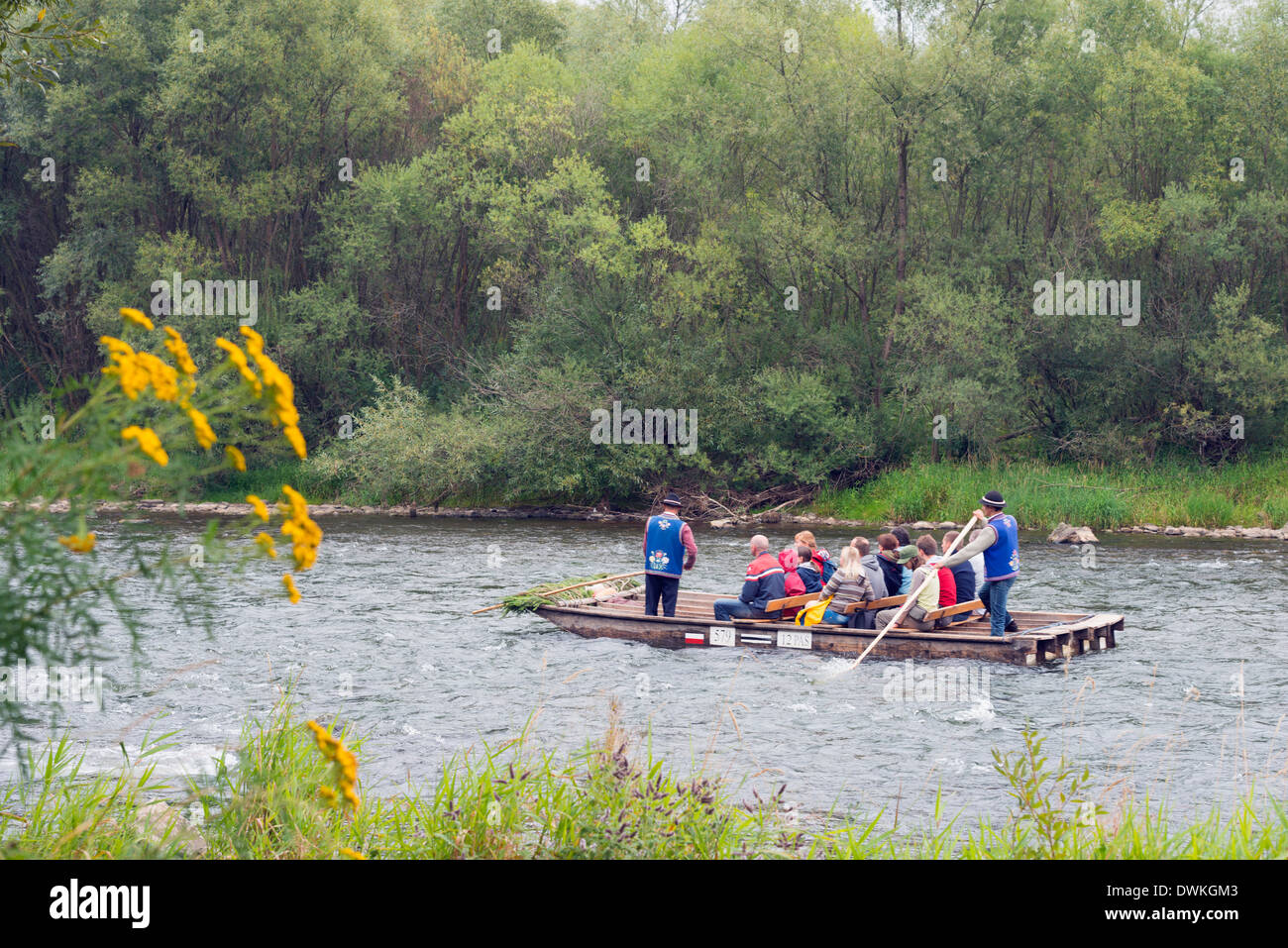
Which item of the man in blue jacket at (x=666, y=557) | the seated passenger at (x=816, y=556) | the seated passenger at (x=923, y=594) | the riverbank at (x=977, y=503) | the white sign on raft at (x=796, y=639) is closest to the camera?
the seated passenger at (x=923, y=594)

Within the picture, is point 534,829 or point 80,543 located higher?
point 80,543

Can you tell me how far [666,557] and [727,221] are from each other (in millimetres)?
23103

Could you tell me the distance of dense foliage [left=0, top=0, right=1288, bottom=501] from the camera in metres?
32.6

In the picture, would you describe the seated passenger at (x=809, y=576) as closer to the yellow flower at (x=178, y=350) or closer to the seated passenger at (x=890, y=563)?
the seated passenger at (x=890, y=563)

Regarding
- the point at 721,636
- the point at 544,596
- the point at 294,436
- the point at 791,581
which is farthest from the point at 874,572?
the point at 294,436

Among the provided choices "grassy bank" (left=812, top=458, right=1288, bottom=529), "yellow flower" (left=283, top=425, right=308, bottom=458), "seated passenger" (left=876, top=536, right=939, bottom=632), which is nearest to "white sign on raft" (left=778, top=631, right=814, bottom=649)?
"seated passenger" (left=876, top=536, right=939, bottom=632)

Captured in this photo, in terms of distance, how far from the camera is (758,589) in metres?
15.5

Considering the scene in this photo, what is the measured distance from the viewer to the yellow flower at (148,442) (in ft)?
9.08

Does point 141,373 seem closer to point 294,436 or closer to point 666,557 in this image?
point 294,436

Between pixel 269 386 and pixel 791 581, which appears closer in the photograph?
pixel 269 386

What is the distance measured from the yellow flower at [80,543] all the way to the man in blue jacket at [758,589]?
12727 millimetres

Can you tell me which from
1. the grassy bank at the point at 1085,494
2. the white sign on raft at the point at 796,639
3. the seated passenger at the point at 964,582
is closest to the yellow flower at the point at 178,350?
the white sign on raft at the point at 796,639

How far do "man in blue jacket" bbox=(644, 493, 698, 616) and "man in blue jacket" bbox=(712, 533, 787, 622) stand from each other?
2.22ft

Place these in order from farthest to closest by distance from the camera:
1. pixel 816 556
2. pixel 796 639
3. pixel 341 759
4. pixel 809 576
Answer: pixel 816 556, pixel 809 576, pixel 796 639, pixel 341 759
